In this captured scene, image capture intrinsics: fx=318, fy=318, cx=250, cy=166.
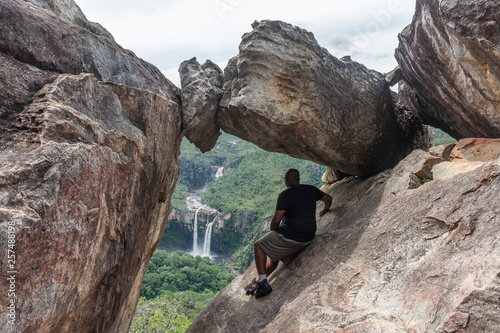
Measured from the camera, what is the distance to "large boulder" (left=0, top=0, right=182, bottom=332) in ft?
12.7

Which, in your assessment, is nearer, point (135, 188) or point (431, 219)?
point (431, 219)

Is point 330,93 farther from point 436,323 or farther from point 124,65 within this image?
point 436,323

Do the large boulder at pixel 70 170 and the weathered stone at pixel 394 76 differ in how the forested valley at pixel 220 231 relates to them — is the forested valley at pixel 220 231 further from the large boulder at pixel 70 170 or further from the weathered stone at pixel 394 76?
the weathered stone at pixel 394 76

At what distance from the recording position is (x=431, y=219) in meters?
5.00

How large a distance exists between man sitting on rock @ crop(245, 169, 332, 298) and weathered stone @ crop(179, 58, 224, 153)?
3082mm

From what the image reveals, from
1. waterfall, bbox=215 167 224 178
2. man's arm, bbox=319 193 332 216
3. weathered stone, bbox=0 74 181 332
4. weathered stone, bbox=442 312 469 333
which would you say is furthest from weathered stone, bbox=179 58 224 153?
waterfall, bbox=215 167 224 178

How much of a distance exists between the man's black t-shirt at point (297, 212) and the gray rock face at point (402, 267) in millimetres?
431

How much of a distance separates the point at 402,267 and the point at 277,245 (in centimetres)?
269

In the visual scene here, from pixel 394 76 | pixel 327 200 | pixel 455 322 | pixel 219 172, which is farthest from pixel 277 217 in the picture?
pixel 219 172

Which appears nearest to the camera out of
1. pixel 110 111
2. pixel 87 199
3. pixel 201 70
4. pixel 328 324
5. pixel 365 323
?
pixel 365 323

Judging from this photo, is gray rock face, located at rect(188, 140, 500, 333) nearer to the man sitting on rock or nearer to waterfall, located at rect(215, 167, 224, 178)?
the man sitting on rock

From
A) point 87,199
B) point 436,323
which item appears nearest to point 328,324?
point 436,323

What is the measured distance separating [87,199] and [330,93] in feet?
20.7

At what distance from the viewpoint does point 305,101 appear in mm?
8211
